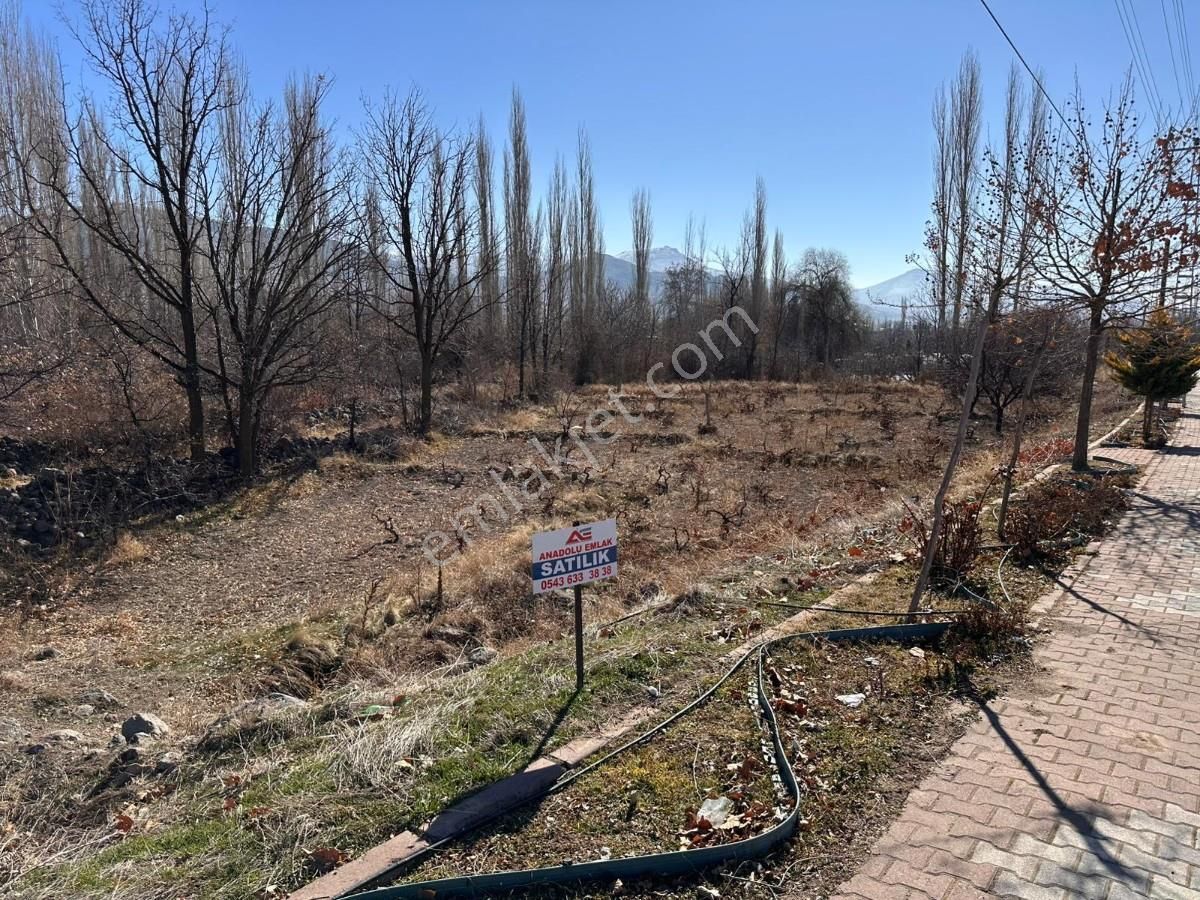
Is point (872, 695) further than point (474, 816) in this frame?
Yes

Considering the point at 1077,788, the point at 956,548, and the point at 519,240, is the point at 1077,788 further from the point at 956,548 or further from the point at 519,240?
the point at 519,240

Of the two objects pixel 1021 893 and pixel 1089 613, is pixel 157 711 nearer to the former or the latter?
pixel 1021 893

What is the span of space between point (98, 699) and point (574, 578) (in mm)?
3686

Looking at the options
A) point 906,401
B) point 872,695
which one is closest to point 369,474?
point 872,695

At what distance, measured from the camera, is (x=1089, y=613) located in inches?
198

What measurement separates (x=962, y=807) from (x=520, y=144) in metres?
31.9

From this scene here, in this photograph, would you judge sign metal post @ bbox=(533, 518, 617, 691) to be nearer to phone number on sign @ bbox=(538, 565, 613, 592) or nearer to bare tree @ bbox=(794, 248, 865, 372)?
phone number on sign @ bbox=(538, 565, 613, 592)

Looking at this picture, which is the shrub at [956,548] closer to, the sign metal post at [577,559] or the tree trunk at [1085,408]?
the sign metal post at [577,559]

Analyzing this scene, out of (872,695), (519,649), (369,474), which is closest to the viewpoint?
(872,695)

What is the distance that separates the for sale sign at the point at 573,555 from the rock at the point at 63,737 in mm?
2957

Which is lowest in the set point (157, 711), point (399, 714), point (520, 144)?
point (157, 711)

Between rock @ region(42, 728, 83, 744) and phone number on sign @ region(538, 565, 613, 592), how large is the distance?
298cm

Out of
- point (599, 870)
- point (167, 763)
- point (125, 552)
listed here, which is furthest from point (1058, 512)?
point (125, 552)

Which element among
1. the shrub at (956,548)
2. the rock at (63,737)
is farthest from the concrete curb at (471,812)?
the shrub at (956,548)
